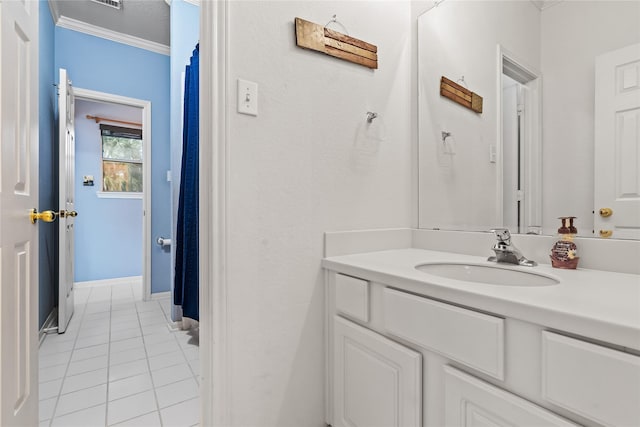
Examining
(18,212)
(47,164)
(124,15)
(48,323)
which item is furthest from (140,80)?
(18,212)

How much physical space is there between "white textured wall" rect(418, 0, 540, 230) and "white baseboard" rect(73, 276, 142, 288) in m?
3.83

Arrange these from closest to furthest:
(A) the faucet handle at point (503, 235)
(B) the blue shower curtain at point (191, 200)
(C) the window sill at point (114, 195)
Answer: (A) the faucet handle at point (503, 235) → (B) the blue shower curtain at point (191, 200) → (C) the window sill at point (114, 195)

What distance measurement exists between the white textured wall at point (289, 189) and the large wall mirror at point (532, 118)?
310mm

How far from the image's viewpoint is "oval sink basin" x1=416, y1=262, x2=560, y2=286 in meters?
0.95

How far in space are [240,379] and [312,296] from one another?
36 cm

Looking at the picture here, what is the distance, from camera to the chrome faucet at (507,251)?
3.33ft

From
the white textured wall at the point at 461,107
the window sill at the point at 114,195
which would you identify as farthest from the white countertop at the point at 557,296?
the window sill at the point at 114,195

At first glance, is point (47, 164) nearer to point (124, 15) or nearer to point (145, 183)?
point (145, 183)

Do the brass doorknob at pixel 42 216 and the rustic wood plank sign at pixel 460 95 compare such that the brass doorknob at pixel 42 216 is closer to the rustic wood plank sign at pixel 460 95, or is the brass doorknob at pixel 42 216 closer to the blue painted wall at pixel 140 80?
the rustic wood plank sign at pixel 460 95

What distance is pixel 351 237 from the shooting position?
1.23 m

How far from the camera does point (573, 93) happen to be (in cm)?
102

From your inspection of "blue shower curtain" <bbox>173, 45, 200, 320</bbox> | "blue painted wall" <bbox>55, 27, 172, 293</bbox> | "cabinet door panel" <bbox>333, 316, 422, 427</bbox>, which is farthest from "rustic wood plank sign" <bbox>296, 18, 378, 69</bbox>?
"blue painted wall" <bbox>55, 27, 172, 293</bbox>

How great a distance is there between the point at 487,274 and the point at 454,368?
0.47 m

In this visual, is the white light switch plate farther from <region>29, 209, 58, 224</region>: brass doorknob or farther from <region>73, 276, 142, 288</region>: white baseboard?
<region>73, 276, 142, 288</region>: white baseboard
